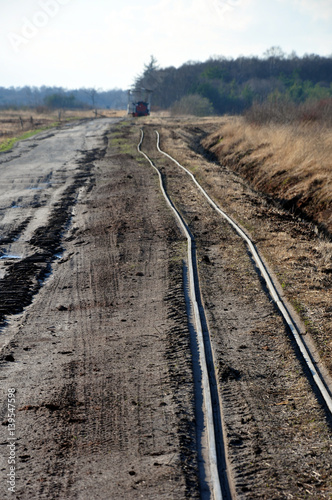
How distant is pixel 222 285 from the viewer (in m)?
8.21

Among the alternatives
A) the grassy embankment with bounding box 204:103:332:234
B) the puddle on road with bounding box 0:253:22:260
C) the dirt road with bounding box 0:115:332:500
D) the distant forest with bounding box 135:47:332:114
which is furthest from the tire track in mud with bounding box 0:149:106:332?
the distant forest with bounding box 135:47:332:114

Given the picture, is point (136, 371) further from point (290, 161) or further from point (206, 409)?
point (290, 161)

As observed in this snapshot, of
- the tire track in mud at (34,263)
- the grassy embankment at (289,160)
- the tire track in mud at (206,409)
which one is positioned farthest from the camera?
the grassy embankment at (289,160)

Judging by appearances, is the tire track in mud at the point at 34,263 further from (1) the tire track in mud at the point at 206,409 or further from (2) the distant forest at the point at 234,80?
(2) the distant forest at the point at 234,80

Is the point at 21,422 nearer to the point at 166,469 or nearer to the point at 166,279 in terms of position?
the point at 166,469

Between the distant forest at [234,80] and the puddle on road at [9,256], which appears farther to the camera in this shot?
the distant forest at [234,80]

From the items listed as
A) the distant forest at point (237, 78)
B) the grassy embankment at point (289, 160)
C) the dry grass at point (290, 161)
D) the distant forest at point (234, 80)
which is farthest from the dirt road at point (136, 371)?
the distant forest at point (237, 78)

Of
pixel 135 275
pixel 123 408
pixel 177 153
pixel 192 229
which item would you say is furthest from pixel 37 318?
pixel 177 153

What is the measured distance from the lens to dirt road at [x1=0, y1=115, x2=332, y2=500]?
13.7 ft

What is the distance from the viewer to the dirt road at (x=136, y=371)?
4184 millimetres

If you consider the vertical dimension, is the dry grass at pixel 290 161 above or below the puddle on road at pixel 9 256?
above

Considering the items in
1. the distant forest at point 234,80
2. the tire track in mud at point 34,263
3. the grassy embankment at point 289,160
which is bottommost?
the tire track in mud at point 34,263

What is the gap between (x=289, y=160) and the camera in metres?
17.8

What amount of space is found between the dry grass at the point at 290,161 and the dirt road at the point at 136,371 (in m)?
4.04
